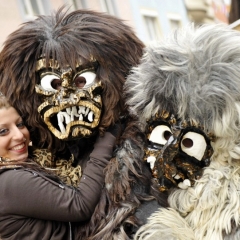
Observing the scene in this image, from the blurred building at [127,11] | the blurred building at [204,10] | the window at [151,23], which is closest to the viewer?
the blurred building at [127,11]

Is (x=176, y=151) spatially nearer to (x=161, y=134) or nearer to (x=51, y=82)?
(x=161, y=134)

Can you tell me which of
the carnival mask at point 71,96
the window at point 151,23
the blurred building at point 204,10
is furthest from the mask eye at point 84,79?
the blurred building at point 204,10

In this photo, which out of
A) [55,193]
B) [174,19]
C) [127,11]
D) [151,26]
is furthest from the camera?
[174,19]

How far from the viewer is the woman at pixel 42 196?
49.9 inches

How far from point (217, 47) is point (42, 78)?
0.43 meters

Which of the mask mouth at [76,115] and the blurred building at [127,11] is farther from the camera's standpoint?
the blurred building at [127,11]

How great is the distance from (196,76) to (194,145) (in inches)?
5.6

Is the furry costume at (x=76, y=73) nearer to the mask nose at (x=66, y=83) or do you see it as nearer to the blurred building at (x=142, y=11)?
the mask nose at (x=66, y=83)

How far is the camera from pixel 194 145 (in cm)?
114

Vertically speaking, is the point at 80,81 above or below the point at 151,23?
above

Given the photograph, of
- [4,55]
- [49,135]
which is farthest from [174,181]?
[4,55]

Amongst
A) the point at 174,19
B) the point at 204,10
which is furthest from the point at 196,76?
the point at 204,10

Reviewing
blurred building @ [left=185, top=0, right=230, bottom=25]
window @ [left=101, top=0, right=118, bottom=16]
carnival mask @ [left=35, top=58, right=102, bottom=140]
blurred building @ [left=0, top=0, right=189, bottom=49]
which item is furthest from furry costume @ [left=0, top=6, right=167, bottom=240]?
blurred building @ [left=185, top=0, right=230, bottom=25]

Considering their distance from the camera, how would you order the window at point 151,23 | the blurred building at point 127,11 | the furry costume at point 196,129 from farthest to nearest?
1. the window at point 151,23
2. the blurred building at point 127,11
3. the furry costume at point 196,129
